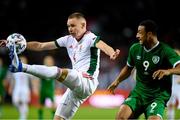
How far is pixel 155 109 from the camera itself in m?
7.25

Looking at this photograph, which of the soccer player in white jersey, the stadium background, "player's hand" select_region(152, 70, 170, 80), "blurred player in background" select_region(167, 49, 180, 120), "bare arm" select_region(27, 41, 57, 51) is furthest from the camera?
the stadium background

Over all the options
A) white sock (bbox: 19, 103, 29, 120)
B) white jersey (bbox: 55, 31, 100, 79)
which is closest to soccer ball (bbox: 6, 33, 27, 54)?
white jersey (bbox: 55, 31, 100, 79)

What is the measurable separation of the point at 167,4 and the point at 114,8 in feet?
7.59

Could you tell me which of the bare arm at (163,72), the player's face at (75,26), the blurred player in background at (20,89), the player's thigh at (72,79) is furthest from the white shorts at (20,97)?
the bare arm at (163,72)

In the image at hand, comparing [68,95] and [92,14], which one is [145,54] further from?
[92,14]

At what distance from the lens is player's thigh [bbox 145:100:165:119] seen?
23.6 feet

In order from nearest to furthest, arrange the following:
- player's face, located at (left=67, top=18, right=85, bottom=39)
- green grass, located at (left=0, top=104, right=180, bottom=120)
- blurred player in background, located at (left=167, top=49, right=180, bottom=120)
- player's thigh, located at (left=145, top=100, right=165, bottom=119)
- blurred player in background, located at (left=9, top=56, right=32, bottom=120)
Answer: player's thigh, located at (left=145, top=100, right=165, bottom=119), player's face, located at (left=67, top=18, right=85, bottom=39), blurred player in background, located at (left=167, top=49, right=180, bottom=120), blurred player in background, located at (left=9, top=56, right=32, bottom=120), green grass, located at (left=0, top=104, right=180, bottom=120)

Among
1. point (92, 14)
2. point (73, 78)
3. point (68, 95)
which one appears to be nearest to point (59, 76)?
point (73, 78)

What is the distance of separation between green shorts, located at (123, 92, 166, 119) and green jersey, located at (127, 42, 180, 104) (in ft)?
0.15

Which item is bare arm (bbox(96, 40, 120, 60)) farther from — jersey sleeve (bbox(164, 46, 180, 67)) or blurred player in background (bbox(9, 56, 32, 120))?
blurred player in background (bbox(9, 56, 32, 120))

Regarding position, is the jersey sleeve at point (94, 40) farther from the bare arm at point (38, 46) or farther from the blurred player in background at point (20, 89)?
the blurred player in background at point (20, 89)

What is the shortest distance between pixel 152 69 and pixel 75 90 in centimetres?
111

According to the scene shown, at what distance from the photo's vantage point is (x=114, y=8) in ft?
77.1

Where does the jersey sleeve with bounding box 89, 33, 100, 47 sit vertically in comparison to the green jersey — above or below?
above
